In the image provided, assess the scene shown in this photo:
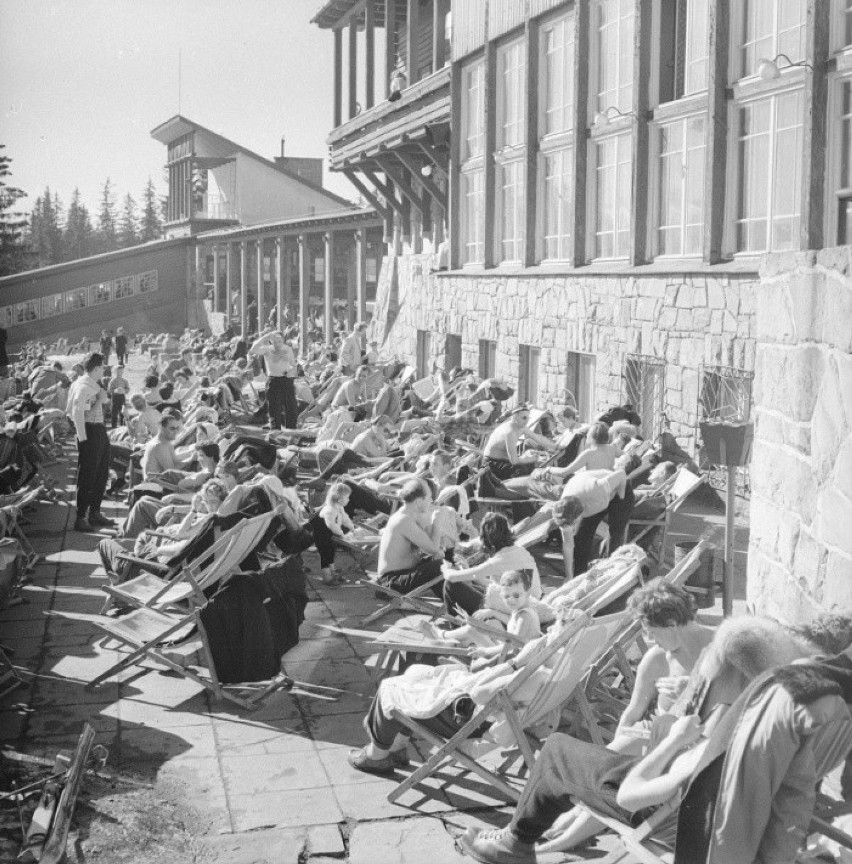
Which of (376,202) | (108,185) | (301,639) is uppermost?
(108,185)

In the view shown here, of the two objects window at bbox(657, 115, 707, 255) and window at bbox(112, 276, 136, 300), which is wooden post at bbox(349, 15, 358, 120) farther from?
window at bbox(112, 276, 136, 300)

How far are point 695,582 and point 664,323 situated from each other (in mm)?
6515

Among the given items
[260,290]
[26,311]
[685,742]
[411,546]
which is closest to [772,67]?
[411,546]

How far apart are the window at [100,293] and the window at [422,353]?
29440 mm

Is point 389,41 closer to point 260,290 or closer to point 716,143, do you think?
point 716,143

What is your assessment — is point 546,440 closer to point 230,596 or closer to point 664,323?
point 664,323

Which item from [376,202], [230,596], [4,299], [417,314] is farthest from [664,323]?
[4,299]

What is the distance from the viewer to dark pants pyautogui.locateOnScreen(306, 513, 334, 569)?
9.17 m

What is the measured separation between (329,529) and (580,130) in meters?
9.33

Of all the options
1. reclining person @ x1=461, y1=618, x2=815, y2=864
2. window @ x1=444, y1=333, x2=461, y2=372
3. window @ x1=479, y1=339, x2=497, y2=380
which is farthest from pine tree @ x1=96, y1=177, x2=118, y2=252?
reclining person @ x1=461, y1=618, x2=815, y2=864

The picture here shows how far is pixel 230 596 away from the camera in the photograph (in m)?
6.38

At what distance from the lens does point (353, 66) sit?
1141 inches

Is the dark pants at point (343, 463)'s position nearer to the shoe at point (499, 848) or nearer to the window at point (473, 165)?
the shoe at point (499, 848)

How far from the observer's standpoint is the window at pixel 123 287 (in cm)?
5106
